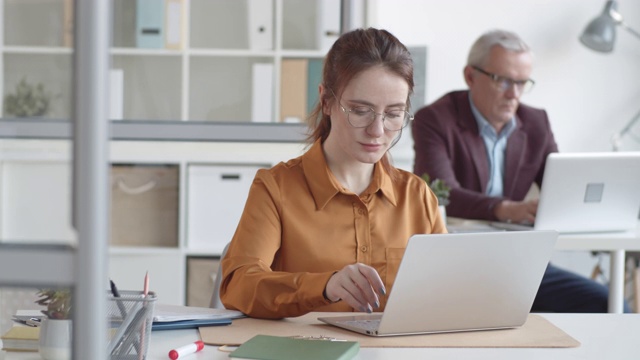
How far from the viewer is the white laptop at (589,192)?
2701 millimetres

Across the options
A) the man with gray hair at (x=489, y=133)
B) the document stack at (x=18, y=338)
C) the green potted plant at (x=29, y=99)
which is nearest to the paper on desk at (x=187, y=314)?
the document stack at (x=18, y=338)

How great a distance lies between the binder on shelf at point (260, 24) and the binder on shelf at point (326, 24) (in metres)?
0.21

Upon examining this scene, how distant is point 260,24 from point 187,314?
2.74m

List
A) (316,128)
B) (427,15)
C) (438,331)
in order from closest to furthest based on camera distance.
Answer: (438,331) < (316,128) < (427,15)

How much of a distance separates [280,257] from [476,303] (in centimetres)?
50

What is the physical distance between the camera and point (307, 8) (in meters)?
4.24

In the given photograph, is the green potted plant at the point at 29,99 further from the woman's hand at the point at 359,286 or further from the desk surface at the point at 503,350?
the woman's hand at the point at 359,286

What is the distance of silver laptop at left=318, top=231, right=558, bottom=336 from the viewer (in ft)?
4.83

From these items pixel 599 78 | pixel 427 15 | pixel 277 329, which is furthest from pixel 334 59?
pixel 599 78

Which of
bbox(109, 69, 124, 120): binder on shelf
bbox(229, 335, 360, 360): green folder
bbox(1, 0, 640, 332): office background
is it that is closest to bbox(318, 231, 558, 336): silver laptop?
bbox(229, 335, 360, 360): green folder

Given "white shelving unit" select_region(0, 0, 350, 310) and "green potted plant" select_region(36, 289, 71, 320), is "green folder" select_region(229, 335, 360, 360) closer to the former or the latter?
"green potted plant" select_region(36, 289, 71, 320)

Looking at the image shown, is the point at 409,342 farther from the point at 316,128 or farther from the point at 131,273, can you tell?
the point at 131,273

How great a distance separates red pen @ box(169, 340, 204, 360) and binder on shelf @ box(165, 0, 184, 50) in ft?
9.47

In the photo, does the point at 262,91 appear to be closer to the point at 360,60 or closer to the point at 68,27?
the point at 360,60
